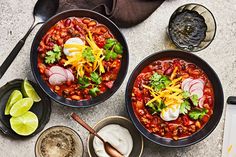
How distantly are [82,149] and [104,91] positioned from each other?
1.35 feet

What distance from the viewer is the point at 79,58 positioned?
11.0ft

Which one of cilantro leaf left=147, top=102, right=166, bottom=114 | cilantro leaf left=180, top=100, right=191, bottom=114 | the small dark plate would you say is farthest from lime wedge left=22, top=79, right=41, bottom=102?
cilantro leaf left=180, top=100, right=191, bottom=114

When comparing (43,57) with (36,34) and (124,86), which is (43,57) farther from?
(124,86)

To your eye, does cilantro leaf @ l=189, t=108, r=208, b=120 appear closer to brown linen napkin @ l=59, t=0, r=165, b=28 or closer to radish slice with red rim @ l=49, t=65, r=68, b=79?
brown linen napkin @ l=59, t=0, r=165, b=28

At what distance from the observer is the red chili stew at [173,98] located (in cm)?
337

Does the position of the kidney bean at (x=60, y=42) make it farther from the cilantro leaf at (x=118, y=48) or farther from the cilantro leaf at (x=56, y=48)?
the cilantro leaf at (x=118, y=48)

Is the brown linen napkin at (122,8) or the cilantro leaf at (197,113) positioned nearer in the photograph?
the cilantro leaf at (197,113)

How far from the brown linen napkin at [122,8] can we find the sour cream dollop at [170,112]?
2.17 feet

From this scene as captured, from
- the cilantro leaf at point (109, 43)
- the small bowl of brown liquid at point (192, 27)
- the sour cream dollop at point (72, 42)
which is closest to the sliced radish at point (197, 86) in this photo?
the small bowl of brown liquid at point (192, 27)

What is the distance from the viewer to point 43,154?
3.46 meters

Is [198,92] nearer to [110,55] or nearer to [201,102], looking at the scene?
[201,102]

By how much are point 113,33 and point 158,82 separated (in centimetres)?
47

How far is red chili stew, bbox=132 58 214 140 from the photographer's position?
3371mm

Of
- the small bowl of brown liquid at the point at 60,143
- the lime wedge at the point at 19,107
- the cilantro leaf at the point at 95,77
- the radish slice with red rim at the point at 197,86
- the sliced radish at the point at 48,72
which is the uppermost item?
the radish slice with red rim at the point at 197,86
